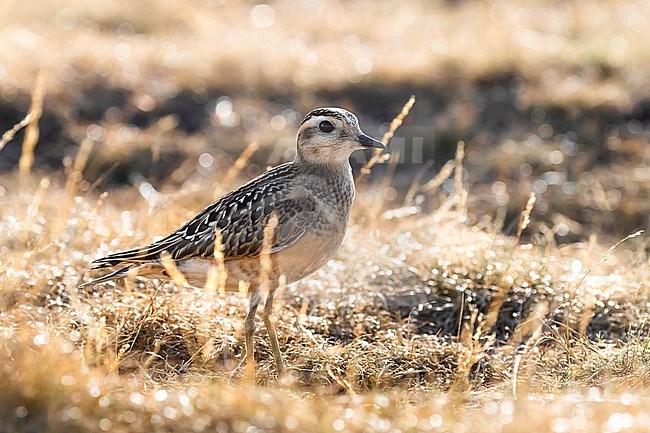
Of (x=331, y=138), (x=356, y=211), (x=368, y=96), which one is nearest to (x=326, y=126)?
(x=331, y=138)

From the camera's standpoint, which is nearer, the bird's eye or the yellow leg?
the yellow leg

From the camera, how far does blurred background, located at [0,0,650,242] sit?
31.7 ft

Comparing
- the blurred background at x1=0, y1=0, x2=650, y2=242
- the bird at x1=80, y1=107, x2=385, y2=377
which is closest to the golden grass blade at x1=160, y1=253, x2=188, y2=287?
the bird at x1=80, y1=107, x2=385, y2=377

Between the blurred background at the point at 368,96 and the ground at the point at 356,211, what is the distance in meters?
0.03

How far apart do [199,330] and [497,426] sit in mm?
1919

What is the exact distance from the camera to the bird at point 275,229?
5098 millimetres

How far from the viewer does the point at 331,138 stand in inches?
210

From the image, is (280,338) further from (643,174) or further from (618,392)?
(643,174)

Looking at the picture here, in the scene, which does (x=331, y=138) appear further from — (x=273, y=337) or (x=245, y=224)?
(x=273, y=337)

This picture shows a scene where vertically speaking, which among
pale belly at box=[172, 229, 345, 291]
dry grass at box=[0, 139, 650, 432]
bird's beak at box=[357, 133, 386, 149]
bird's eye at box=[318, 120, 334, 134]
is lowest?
dry grass at box=[0, 139, 650, 432]

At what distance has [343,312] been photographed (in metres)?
5.84

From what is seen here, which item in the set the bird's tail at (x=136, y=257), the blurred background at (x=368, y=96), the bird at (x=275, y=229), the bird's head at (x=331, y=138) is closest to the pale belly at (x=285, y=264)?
the bird at (x=275, y=229)

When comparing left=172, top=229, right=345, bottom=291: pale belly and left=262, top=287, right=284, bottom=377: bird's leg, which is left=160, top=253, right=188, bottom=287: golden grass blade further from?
left=262, top=287, right=284, bottom=377: bird's leg

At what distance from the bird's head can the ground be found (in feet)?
2.98
